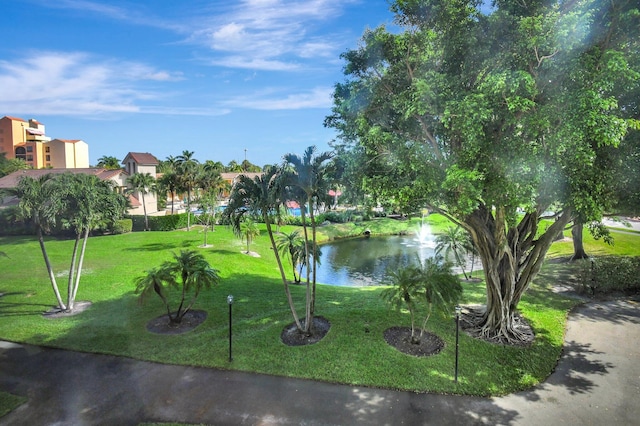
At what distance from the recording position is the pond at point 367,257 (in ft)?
93.8

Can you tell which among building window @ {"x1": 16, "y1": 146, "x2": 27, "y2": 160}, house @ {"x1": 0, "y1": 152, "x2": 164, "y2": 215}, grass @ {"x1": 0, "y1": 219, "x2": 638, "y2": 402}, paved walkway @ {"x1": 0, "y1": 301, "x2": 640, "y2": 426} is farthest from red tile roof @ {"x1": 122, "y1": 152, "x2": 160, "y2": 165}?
paved walkway @ {"x1": 0, "y1": 301, "x2": 640, "y2": 426}

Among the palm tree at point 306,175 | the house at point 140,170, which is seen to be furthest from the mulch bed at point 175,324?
the house at point 140,170

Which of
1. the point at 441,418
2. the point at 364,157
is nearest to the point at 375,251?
the point at 364,157

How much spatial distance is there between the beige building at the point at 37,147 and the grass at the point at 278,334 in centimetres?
2902

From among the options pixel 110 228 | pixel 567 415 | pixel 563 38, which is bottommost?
pixel 567 415

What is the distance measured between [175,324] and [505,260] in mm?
13453

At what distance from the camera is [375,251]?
37.8m

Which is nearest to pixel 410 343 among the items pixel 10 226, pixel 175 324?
pixel 175 324

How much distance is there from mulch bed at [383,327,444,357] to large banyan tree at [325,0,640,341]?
7.15ft

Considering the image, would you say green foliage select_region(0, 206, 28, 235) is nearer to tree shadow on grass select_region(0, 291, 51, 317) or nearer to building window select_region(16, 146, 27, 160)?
tree shadow on grass select_region(0, 291, 51, 317)

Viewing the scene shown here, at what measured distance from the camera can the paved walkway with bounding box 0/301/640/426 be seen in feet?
29.6

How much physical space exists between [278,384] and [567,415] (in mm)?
7666

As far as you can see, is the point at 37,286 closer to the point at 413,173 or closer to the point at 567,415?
the point at 413,173

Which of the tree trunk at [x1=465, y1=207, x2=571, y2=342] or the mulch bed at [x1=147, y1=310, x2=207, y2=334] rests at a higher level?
the tree trunk at [x1=465, y1=207, x2=571, y2=342]
